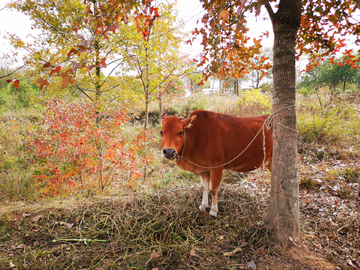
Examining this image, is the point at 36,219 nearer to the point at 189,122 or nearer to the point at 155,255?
the point at 155,255

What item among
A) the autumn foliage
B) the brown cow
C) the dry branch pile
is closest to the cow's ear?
the brown cow

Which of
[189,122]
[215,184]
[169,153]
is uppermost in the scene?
[189,122]

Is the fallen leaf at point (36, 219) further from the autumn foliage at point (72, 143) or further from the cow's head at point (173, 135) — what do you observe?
the cow's head at point (173, 135)

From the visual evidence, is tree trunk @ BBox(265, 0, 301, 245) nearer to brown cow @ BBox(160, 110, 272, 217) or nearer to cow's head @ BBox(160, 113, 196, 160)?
brown cow @ BBox(160, 110, 272, 217)

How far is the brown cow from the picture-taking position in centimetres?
315

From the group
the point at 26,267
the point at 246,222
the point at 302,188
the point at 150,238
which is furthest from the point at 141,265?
the point at 302,188

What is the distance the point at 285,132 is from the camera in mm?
2367

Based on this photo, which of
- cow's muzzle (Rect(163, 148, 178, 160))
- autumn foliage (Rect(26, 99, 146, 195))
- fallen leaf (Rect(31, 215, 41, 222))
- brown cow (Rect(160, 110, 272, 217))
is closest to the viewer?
cow's muzzle (Rect(163, 148, 178, 160))

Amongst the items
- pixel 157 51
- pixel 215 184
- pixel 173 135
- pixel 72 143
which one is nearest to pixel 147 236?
pixel 215 184

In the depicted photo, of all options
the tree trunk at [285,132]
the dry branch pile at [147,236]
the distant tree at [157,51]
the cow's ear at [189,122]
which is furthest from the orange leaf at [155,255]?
the distant tree at [157,51]

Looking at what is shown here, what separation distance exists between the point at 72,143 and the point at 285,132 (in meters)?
4.43

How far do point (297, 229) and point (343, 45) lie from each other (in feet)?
9.59

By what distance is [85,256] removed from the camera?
2.34 meters

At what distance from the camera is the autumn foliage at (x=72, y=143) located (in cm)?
464
